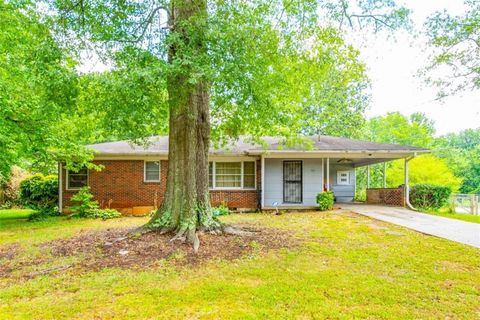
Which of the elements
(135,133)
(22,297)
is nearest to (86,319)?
(22,297)

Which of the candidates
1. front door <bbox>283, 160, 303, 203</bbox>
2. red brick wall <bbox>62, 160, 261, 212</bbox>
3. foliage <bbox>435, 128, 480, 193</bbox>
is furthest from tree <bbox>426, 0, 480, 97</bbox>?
foliage <bbox>435, 128, 480, 193</bbox>

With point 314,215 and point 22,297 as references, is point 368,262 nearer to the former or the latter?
point 22,297

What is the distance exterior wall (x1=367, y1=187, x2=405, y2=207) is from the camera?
1393cm

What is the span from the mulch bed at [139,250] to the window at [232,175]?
5.84 m

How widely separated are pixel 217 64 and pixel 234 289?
3.58 meters

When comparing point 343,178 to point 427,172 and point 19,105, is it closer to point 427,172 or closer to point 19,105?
point 427,172

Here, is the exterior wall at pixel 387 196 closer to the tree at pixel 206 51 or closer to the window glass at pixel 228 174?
the window glass at pixel 228 174

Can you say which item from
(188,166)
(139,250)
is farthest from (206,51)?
(139,250)

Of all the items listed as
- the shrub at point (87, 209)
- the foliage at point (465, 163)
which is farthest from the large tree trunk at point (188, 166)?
the foliage at point (465, 163)

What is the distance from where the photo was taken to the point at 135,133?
21.6 feet

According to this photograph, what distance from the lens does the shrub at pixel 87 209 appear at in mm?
12000

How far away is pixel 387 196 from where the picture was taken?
14.9m

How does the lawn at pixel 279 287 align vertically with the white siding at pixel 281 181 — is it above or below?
below

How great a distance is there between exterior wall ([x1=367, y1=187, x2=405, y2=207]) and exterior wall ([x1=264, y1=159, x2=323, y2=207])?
11.6ft
